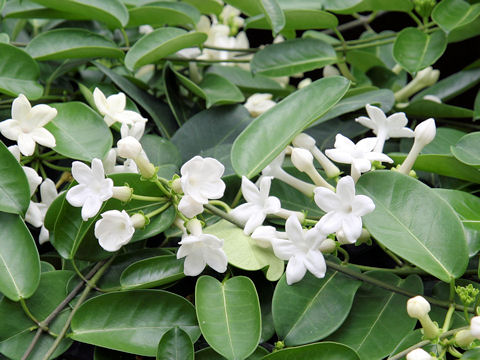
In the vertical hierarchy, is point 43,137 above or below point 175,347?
above

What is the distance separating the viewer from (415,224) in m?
0.84

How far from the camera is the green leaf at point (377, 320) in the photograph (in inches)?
32.9

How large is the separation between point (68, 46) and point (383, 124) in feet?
2.09

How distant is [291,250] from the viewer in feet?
2.75

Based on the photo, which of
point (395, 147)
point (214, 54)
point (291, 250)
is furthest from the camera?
point (214, 54)

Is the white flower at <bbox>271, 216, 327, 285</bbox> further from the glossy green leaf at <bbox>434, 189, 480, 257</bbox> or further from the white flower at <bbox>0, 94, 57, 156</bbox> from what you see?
the white flower at <bbox>0, 94, 57, 156</bbox>

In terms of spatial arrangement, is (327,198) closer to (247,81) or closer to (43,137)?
(43,137)

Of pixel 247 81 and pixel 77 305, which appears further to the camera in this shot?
pixel 247 81

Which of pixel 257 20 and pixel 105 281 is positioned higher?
pixel 257 20

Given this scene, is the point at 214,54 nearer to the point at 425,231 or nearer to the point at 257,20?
the point at 257,20

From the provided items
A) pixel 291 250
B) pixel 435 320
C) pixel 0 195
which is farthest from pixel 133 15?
pixel 435 320

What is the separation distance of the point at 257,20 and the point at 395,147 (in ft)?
1.31

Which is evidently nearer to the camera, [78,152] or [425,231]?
[425,231]

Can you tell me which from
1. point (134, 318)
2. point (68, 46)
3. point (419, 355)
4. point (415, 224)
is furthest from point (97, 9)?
point (419, 355)
